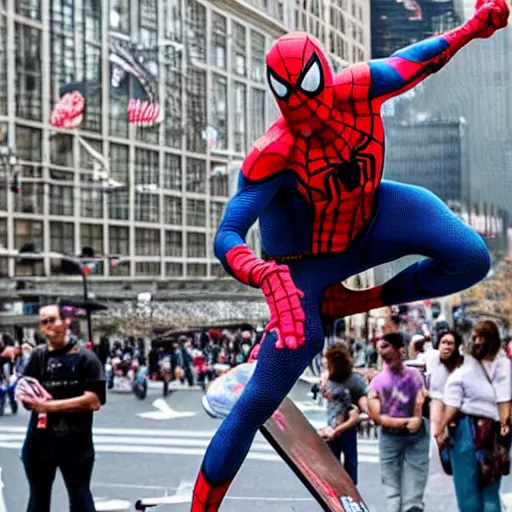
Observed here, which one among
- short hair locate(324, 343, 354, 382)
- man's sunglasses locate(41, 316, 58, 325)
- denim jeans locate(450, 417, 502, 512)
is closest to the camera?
man's sunglasses locate(41, 316, 58, 325)

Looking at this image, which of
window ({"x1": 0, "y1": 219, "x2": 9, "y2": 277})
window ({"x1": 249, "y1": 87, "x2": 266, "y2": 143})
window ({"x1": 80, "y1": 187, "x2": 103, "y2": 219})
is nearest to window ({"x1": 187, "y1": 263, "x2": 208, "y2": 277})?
window ({"x1": 80, "y1": 187, "x2": 103, "y2": 219})

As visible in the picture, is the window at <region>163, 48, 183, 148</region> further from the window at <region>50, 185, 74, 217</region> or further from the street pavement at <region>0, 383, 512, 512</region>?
the street pavement at <region>0, 383, 512, 512</region>

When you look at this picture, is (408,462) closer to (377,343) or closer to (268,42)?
(377,343)

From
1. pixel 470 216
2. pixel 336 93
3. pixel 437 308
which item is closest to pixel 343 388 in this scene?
pixel 437 308

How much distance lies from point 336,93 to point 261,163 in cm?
21

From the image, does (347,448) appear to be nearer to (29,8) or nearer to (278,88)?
(278,88)

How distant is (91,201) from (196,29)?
0.68m

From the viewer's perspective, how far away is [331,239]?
1962 millimetres

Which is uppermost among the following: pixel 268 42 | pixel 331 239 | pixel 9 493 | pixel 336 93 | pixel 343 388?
pixel 268 42

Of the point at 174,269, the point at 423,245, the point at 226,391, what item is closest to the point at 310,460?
the point at 226,391

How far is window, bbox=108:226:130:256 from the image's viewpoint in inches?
135

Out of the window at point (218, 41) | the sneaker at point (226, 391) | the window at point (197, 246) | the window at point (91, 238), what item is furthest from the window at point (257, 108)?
the sneaker at point (226, 391)

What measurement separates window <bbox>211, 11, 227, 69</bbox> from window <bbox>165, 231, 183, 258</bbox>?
589mm

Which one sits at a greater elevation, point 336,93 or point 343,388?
point 336,93
